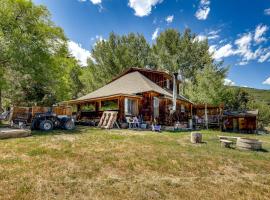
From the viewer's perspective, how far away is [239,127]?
30812 mm

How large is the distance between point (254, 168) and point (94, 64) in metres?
31.6

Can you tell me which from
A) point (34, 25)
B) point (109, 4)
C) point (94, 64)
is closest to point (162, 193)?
point (34, 25)

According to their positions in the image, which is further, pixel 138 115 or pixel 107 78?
pixel 107 78

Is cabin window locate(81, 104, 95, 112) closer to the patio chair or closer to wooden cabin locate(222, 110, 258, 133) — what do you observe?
the patio chair

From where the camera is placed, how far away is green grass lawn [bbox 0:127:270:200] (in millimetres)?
4730

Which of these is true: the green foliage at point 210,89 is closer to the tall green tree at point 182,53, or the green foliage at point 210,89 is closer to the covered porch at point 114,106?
the tall green tree at point 182,53

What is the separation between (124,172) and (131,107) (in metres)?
12.4

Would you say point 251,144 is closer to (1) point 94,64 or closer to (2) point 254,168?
(2) point 254,168

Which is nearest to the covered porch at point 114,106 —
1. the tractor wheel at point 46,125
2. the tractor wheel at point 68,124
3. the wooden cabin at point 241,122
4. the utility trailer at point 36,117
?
the tractor wheel at point 68,124

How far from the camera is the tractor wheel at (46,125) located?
41.0ft

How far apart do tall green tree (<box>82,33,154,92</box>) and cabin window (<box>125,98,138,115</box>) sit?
52.5 feet

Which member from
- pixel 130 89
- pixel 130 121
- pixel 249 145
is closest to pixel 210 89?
pixel 130 89

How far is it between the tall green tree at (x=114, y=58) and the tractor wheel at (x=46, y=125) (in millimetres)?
21791

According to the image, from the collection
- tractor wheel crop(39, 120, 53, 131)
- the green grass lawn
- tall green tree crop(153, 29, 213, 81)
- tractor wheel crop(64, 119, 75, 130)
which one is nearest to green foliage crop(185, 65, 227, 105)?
tall green tree crop(153, 29, 213, 81)
